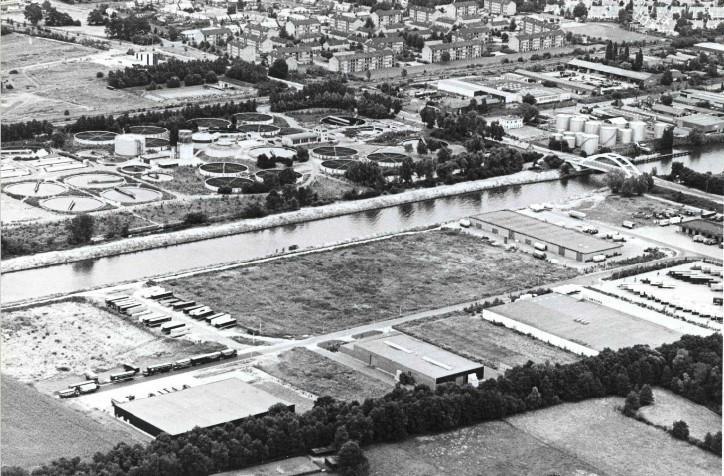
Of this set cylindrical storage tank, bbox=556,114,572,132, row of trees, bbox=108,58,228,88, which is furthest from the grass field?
row of trees, bbox=108,58,228,88

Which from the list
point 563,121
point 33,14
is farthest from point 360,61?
point 33,14

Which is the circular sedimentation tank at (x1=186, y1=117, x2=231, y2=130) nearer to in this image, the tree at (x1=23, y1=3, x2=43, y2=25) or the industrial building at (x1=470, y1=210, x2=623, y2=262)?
the industrial building at (x1=470, y1=210, x2=623, y2=262)

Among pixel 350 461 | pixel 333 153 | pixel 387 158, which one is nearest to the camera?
pixel 350 461

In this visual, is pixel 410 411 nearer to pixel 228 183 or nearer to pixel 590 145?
pixel 228 183

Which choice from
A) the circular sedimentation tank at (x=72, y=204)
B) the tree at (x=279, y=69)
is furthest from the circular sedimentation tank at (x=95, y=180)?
the tree at (x=279, y=69)

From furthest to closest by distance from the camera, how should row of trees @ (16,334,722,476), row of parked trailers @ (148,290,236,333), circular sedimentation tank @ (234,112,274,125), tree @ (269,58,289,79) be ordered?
tree @ (269,58,289,79) → circular sedimentation tank @ (234,112,274,125) → row of parked trailers @ (148,290,236,333) → row of trees @ (16,334,722,476)

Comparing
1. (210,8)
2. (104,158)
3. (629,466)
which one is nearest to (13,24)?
(210,8)
